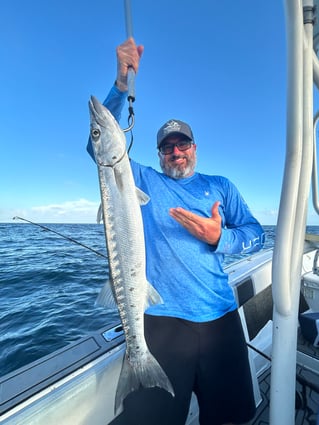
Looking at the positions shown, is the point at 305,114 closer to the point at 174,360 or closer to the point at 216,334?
the point at 216,334

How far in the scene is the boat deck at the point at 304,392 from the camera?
2027mm

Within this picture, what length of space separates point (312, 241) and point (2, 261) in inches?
481

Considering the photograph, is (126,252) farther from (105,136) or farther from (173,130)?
(173,130)

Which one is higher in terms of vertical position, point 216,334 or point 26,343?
point 216,334

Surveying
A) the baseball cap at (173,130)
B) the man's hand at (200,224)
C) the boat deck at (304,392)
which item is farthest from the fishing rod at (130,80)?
the boat deck at (304,392)

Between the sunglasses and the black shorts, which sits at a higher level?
the sunglasses

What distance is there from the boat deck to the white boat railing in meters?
0.65

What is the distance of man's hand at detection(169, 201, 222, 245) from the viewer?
4.94 ft

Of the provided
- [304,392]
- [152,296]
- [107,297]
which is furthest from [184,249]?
[304,392]

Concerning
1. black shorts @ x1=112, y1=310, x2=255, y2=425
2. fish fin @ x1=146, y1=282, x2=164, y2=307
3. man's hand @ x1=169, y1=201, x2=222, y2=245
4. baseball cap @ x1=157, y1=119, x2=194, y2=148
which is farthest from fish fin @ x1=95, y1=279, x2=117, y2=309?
baseball cap @ x1=157, y1=119, x2=194, y2=148

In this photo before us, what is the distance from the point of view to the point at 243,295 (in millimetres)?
2709

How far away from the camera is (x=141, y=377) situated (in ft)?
4.83

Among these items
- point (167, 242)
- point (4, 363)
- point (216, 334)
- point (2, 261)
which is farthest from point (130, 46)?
point (2, 261)

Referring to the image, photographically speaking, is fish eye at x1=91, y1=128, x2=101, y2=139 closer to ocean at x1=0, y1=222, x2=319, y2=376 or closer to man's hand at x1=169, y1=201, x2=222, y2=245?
man's hand at x1=169, y1=201, x2=222, y2=245
